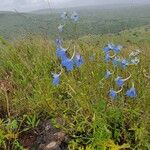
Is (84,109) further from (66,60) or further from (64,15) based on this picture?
(64,15)

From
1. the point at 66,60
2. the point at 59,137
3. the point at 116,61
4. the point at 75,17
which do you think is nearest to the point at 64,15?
the point at 75,17

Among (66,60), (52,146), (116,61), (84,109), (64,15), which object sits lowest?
(52,146)

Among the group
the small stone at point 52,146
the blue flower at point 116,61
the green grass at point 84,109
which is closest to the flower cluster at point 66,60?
the green grass at point 84,109

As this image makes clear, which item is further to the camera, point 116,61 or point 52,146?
point 116,61

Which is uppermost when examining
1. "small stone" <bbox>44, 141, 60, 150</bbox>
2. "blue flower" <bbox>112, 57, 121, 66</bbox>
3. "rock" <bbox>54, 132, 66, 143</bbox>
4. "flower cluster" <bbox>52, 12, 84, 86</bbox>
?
"flower cluster" <bbox>52, 12, 84, 86</bbox>

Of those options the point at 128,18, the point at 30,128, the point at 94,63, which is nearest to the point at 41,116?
the point at 30,128

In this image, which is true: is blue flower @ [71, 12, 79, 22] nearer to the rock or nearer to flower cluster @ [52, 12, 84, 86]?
flower cluster @ [52, 12, 84, 86]

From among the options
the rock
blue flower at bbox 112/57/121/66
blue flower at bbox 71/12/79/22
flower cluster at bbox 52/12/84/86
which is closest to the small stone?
the rock

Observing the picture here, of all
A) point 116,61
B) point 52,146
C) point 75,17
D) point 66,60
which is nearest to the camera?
point 66,60

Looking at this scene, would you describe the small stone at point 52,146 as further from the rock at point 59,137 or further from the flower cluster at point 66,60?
the flower cluster at point 66,60

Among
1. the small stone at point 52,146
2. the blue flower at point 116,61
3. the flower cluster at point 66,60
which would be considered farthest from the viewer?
the blue flower at point 116,61

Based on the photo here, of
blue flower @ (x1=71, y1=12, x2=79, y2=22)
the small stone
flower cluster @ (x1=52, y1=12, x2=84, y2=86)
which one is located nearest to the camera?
flower cluster @ (x1=52, y1=12, x2=84, y2=86)

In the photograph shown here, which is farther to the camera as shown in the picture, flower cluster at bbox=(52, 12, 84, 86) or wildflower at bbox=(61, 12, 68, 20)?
wildflower at bbox=(61, 12, 68, 20)

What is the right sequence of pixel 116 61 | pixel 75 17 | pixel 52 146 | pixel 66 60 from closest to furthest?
pixel 66 60 → pixel 52 146 → pixel 116 61 → pixel 75 17
